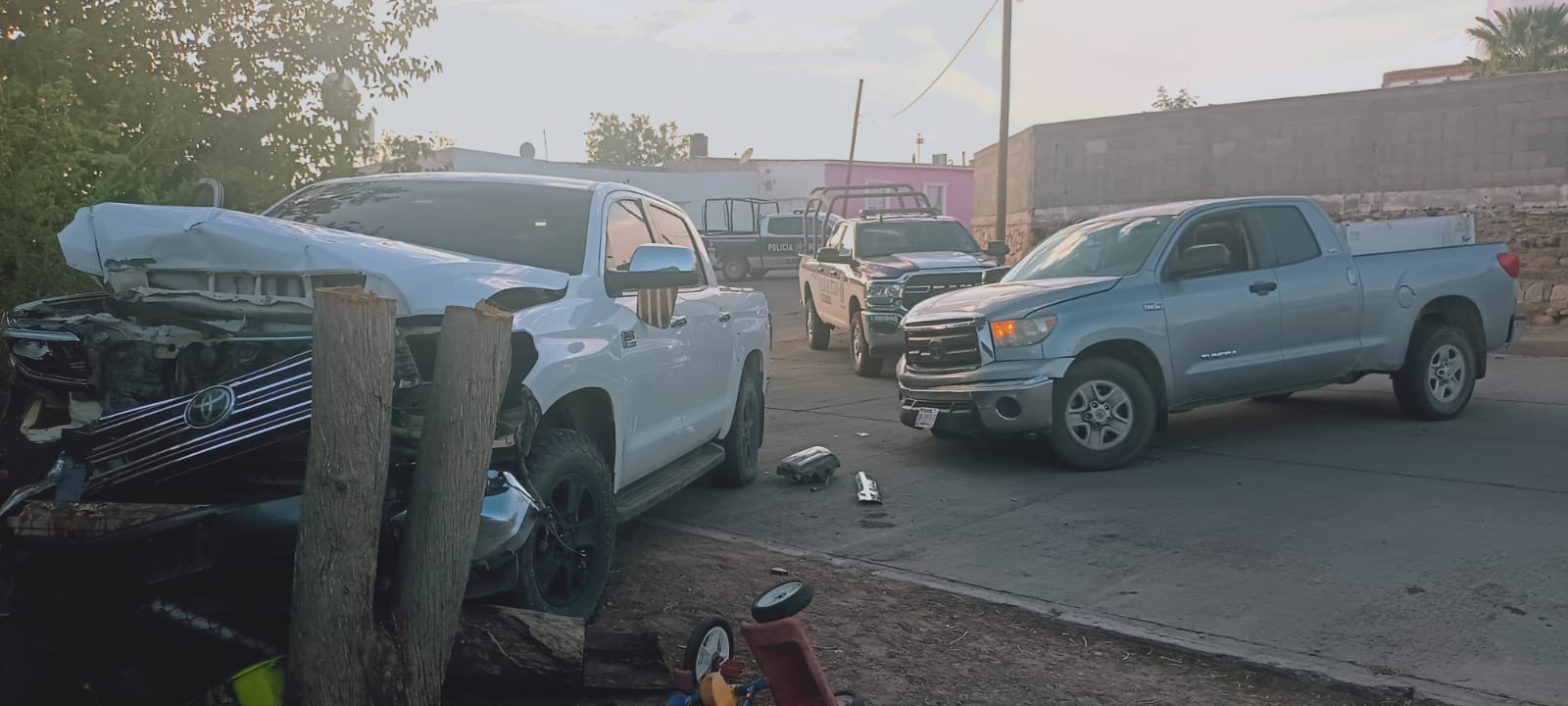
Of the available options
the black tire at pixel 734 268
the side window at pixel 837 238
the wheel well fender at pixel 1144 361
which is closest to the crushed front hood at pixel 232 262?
the wheel well fender at pixel 1144 361

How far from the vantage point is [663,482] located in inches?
253

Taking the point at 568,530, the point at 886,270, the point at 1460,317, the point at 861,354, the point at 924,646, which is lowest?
the point at 924,646

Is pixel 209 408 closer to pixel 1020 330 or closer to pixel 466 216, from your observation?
pixel 466 216

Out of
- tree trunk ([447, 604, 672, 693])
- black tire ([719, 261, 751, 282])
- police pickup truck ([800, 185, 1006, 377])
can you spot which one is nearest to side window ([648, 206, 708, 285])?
tree trunk ([447, 604, 672, 693])

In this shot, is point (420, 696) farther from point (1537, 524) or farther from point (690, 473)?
point (1537, 524)

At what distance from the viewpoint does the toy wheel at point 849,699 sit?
4.08 meters

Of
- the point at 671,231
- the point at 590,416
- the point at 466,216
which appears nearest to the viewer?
the point at 590,416

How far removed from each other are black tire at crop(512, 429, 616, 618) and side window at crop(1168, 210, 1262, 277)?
18.4 feet

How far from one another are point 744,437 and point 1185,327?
313cm

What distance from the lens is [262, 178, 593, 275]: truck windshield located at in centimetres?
580

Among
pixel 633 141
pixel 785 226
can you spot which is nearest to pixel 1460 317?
pixel 785 226

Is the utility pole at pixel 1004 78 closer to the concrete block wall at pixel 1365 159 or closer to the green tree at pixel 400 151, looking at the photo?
the concrete block wall at pixel 1365 159

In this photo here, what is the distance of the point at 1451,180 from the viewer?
18.6 m

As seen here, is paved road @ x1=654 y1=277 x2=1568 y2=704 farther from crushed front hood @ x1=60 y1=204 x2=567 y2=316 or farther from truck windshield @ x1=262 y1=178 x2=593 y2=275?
crushed front hood @ x1=60 y1=204 x2=567 y2=316
